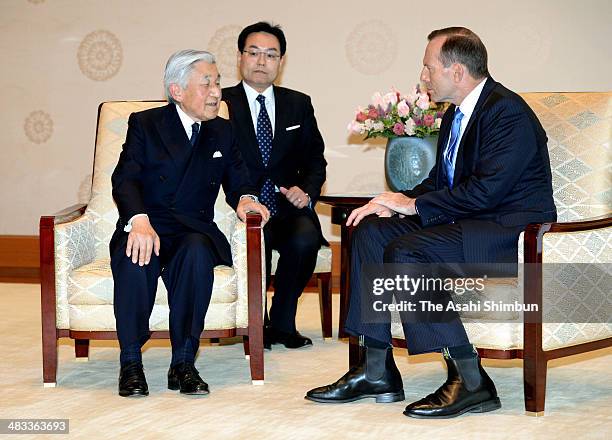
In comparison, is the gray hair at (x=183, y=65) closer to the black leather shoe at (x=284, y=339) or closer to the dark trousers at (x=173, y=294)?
the dark trousers at (x=173, y=294)

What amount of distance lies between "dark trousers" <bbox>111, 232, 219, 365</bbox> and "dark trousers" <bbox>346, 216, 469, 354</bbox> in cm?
58

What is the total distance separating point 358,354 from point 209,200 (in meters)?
0.92

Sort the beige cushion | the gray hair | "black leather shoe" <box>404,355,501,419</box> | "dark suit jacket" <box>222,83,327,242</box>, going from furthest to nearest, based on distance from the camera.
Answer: "dark suit jacket" <box>222,83,327,242</box> < the gray hair < the beige cushion < "black leather shoe" <box>404,355,501,419</box>

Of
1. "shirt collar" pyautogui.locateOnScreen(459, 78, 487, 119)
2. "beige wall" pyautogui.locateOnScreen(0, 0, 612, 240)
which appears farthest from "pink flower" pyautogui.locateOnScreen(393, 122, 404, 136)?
"beige wall" pyautogui.locateOnScreen(0, 0, 612, 240)

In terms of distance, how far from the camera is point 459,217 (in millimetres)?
3725

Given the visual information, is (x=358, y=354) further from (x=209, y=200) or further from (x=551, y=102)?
(x=551, y=102)

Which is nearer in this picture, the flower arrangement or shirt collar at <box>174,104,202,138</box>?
shirt collar at <box>174,104,202,138</box>

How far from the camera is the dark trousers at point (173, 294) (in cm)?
379

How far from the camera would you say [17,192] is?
7.22 meters

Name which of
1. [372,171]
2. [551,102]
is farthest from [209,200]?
[372,171]

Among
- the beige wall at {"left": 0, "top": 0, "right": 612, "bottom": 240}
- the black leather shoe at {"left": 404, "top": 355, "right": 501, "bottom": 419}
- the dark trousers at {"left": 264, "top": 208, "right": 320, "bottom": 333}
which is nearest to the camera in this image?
the black leather shoe at {"left": 404, "top": 355, "right": 501, "bottom": 419}

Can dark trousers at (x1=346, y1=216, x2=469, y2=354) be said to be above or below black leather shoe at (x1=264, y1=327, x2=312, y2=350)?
above

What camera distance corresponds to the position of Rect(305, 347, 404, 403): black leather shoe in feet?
11.9

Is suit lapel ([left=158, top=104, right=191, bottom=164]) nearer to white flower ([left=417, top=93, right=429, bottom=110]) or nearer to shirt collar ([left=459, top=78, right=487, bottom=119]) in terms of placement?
white flower ([left=417, top=93, right=429, bottom=110])
